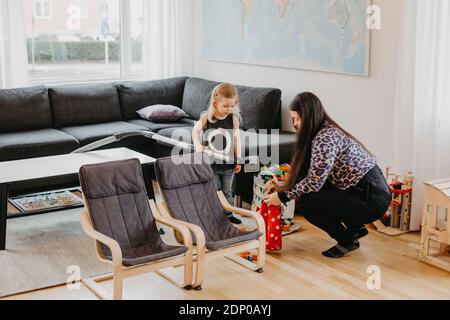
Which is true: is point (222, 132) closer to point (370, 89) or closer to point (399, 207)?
point (370, 89)

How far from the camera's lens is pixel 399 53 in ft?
15.3

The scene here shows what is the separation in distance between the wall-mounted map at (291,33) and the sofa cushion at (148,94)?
48 cm

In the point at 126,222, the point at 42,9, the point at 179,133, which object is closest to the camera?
the point at 126,222

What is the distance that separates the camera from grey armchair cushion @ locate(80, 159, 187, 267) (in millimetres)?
3730

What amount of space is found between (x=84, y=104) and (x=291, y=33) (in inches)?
A: 80.0

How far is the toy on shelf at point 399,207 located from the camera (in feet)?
15.3

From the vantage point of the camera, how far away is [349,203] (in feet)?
13.6

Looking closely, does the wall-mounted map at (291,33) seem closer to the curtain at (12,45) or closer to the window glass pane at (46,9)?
the window glass pane at (46,9)

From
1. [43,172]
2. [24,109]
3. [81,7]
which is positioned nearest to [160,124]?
[24,109]

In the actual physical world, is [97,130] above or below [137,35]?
below

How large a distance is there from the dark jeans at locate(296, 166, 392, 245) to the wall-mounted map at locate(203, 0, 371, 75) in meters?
1.17

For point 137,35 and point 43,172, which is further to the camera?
point 137,35

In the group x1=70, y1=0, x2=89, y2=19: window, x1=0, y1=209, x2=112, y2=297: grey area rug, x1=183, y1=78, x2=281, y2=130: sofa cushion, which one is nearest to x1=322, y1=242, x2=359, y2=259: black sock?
x1=0, y1=209, x2=112, y2=297: grey area rug

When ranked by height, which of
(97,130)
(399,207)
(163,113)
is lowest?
(399,207)
